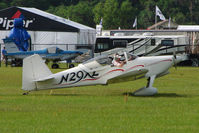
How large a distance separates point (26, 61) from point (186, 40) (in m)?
28.2

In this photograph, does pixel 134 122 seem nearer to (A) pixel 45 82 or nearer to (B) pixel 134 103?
(B) pixel 134 103

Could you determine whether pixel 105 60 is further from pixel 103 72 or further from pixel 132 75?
pixel 132 75

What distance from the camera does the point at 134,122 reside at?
1111cm

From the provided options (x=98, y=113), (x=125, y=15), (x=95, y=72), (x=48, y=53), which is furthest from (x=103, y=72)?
(x=125, y=15)

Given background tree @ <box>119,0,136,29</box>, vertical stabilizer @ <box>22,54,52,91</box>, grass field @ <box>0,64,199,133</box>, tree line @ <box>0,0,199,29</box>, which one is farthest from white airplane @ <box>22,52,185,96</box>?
background tree @ <box>119,0,136,29</box>

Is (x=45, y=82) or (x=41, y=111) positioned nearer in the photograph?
(x=41, y=111)

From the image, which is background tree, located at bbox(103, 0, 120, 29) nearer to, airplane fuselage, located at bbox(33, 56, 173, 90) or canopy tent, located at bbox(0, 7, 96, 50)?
canopy tent, located at bbox(0, 7, 96, 50)

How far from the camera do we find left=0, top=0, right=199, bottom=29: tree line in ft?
317

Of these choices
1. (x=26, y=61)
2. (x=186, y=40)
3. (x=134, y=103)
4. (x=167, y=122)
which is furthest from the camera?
(x=186, y=40)

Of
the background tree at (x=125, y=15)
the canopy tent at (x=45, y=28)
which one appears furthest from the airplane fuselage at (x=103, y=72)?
the background tree at (x=125, y=15)

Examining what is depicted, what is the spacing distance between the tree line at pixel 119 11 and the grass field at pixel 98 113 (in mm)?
79512

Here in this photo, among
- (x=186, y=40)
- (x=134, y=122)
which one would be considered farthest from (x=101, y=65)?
(x=186, y=40)

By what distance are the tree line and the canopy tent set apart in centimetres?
4568

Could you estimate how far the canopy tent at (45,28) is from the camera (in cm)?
4928
